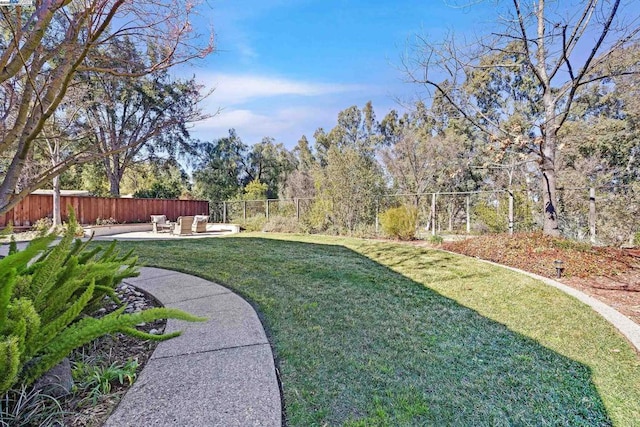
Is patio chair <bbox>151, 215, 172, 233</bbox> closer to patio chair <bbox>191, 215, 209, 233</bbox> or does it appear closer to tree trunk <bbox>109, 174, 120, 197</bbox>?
patio chair <bbox>191, 215, 209, 233</bbox>

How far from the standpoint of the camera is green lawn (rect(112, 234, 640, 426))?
169 centimetres

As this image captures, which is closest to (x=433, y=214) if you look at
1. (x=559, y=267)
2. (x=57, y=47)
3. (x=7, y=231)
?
(x=559, y=267)

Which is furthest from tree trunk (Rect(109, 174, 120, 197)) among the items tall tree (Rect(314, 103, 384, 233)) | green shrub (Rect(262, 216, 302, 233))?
tall tree (Rect(314, 103, 384, 233))

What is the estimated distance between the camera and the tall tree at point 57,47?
1818 mm

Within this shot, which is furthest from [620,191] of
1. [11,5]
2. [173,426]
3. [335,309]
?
[11,5]

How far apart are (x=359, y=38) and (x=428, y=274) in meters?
5.86

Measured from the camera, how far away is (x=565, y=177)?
1250cm

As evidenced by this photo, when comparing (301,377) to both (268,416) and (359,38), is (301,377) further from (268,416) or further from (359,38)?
(359,38)

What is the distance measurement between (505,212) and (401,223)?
2895 millimetres

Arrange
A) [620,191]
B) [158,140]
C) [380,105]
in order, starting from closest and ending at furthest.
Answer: [620,191]
[158,140]
[380,105]

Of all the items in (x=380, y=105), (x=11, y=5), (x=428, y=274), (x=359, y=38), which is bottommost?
(x=428, y=274)

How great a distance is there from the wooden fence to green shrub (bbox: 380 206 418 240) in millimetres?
9772

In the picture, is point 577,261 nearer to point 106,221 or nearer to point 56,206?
point 56,206

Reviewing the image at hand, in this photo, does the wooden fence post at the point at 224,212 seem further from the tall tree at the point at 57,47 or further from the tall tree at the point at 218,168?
the tall tree at the point at 57,47
